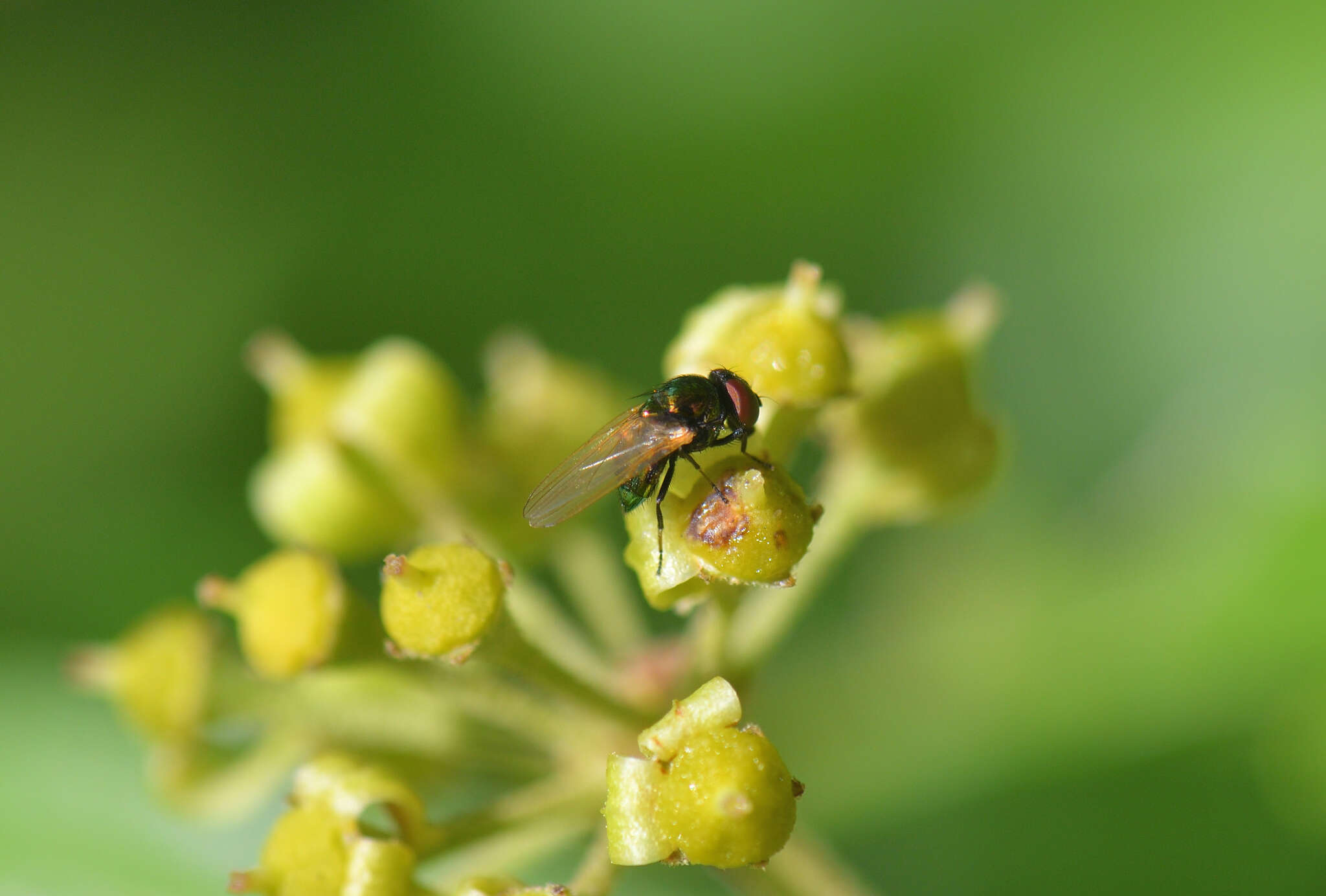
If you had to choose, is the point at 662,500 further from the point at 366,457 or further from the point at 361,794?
the point at 366,457

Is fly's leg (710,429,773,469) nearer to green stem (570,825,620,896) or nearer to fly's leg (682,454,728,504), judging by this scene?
fly's leg (682,454,728,504)

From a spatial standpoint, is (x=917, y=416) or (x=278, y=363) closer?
(x=917, y=416)

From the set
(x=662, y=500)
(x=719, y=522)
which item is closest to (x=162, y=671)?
(x=662, y=500)

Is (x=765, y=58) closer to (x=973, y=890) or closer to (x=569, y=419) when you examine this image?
(x=569, y=419)

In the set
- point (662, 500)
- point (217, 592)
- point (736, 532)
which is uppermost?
point (217, 592)

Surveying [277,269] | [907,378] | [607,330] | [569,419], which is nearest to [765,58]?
[607,330]

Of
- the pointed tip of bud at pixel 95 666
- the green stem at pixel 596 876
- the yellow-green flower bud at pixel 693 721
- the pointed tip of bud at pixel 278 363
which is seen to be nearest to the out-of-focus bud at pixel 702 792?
the yellow-green flower bud at pixel 693 721

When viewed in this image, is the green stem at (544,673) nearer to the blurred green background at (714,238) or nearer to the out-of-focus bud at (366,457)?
the out-of-focus bud at (366,457)

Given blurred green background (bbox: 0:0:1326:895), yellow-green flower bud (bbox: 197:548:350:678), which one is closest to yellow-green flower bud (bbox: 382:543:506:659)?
yellow-green flower bud (bbox: 197:548:350:678)
